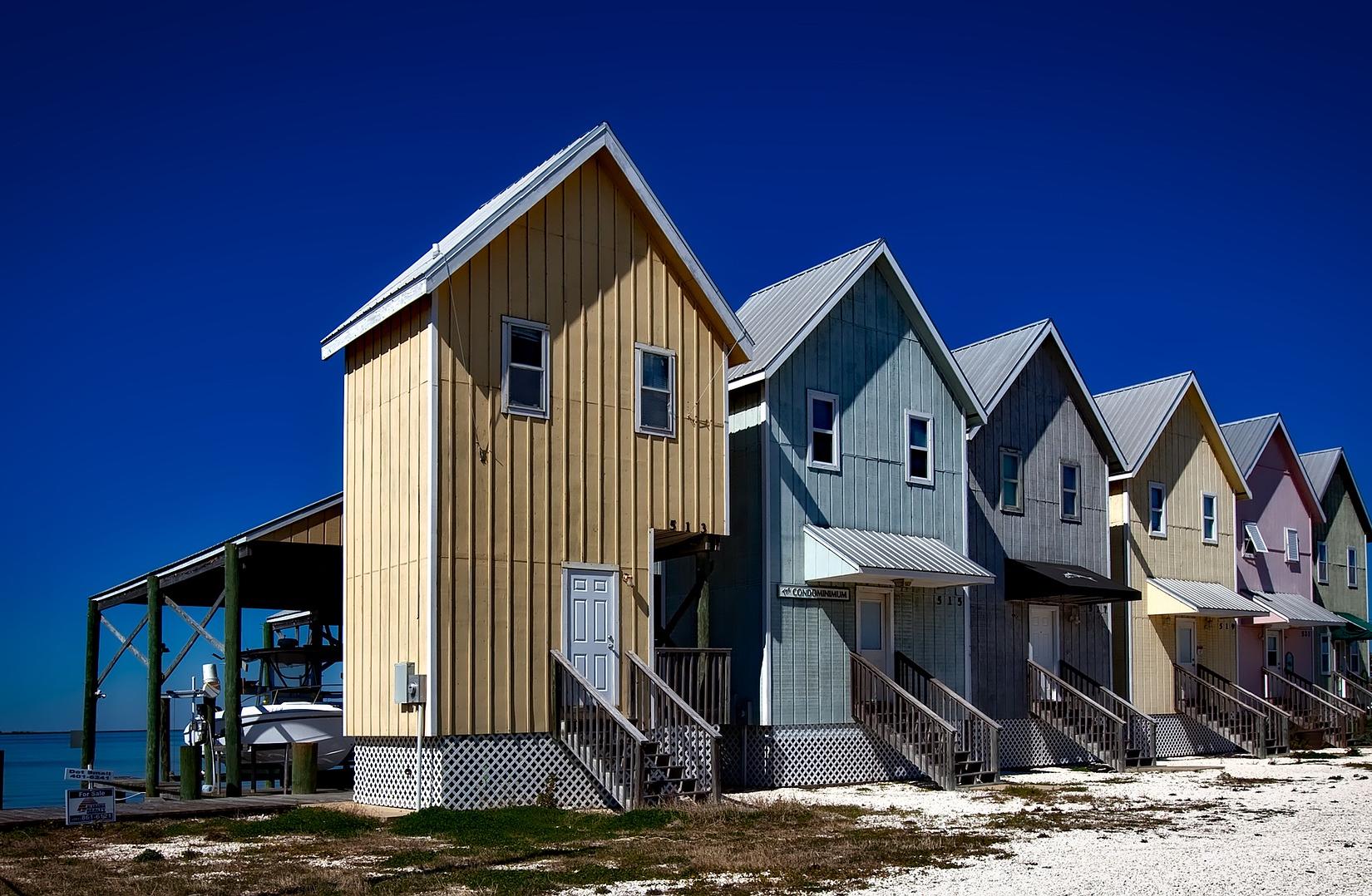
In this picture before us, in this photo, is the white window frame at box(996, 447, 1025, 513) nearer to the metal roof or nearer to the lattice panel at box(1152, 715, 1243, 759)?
the metal roof

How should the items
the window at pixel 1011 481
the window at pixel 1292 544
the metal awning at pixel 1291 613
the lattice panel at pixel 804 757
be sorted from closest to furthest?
1. the lattice panel at pixel 804 757
2. the window at pixel 1011 481
3. the metal awning at pixel 1291 613
4. the window at pixel 1292 544

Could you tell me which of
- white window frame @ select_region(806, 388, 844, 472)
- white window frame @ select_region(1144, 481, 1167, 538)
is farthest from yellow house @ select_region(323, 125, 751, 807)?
white window frame @ select_region(1144, 481, 1167, 538)

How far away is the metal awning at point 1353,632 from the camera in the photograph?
Answer: 145ft

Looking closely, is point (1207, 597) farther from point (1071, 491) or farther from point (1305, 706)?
point (1305, 706)

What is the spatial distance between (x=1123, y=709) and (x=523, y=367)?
16.5m

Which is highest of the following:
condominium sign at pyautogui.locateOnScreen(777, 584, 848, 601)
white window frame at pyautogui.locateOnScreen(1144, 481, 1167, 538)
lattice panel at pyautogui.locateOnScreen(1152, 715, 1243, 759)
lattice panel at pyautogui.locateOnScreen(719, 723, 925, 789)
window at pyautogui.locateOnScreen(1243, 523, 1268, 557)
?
white window frame at pyautogui.locateOnScreen(1144, 481, 1167, 538)

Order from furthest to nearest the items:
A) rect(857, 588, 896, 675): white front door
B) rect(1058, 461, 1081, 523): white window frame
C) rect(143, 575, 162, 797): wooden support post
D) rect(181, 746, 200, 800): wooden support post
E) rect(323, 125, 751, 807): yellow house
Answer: rect(1058, 461, 1081, 523): white window frame, rect(857, 588, 896, 675): white front door, rect(143, 575, 162, 797): wooden support post, rect(181, 746, 200, 800): wooden support post, rect(323, 125, 751, 807): yellow house

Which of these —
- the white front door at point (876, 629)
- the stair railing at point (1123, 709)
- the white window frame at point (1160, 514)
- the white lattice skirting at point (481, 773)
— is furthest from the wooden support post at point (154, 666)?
the white window frame at point (1160, 514)

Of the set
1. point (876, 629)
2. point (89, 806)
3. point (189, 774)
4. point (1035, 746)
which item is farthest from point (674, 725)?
point (1035, 746)

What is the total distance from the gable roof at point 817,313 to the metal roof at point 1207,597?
8.58 m

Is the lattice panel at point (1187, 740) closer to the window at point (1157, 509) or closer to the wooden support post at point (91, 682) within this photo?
the window at point (1157, 509)

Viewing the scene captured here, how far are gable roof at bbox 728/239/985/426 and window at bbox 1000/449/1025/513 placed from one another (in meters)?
2.12

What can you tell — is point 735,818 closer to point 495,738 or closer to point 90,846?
point 495,738

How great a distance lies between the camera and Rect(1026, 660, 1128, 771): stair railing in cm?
2858
